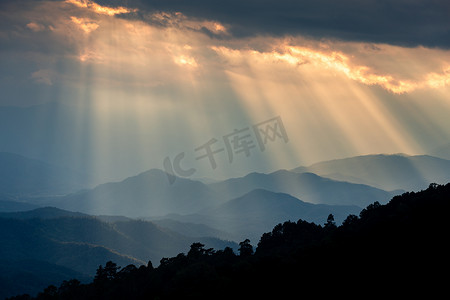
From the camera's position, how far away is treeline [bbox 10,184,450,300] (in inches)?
4099

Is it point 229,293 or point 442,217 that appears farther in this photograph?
point 442,217

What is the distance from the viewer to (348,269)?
111938mm

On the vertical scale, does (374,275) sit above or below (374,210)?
below

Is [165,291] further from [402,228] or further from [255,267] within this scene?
[402,228]

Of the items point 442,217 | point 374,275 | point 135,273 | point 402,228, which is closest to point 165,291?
point 135,273

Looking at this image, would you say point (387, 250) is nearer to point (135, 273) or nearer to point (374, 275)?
point (374, 275)

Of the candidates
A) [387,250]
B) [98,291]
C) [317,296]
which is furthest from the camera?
[98,291]

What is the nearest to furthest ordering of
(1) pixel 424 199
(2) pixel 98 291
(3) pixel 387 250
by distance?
(3) pixel 387 250 → (1) pixel 424 199 → (2) pixel 98 291

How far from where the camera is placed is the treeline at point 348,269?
104 m

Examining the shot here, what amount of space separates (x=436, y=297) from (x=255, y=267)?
44096 mm

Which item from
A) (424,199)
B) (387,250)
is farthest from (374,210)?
(387,250)

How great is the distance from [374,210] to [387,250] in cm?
5371

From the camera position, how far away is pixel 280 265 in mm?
121312

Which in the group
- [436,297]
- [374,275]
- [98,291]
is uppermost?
[98,291]
